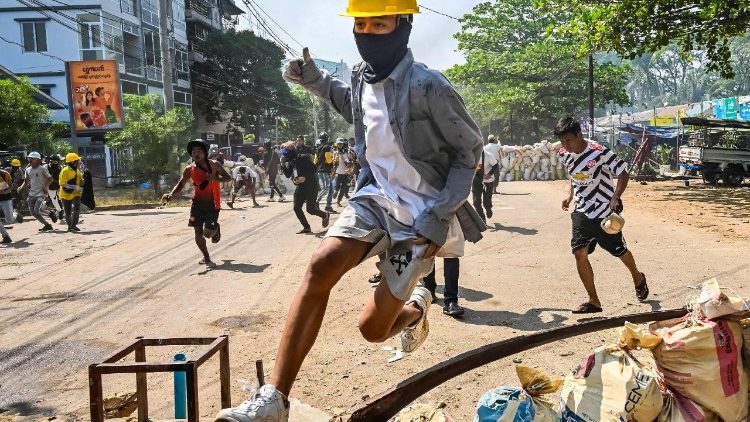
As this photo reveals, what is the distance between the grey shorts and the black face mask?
22.8 inches

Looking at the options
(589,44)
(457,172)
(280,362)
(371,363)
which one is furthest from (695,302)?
(589,44)

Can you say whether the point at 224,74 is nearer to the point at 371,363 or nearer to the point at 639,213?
the point at 639,213

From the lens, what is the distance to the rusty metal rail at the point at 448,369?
271 cm

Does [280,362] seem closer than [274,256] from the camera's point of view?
Yes

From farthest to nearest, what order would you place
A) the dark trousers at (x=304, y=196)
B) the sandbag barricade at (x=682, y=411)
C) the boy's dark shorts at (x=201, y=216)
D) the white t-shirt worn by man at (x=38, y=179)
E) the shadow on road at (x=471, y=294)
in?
the white t-shirt worn by man at (x=38, y=179) → the dark trousers at (x=304, y=196) → the boy's dark shorts at (x=201, y=216) → the shadow on road at (x=471, y=294) → the sandbag barricade at (x=682, y=411)

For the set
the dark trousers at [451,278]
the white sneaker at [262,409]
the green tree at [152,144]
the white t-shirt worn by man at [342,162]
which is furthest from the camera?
the green tree at [152,144]

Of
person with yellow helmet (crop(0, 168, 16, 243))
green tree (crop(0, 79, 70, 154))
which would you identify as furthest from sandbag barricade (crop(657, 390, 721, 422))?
green tree (crop(0, 79, 70, 154))

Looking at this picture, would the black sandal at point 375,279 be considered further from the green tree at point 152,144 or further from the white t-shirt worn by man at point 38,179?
the green tree at point 152,144

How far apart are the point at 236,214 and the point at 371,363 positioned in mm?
14130

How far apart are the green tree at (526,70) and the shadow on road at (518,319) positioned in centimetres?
3414

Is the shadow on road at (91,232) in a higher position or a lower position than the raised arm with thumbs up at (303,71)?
lower

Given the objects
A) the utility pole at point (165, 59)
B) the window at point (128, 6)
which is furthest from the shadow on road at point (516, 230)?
the window at point (128, 6)

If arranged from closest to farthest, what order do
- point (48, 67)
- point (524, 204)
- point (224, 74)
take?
point (524, 204) < point (48, 67) < point (224, 74)

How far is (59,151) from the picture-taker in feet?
93.9
